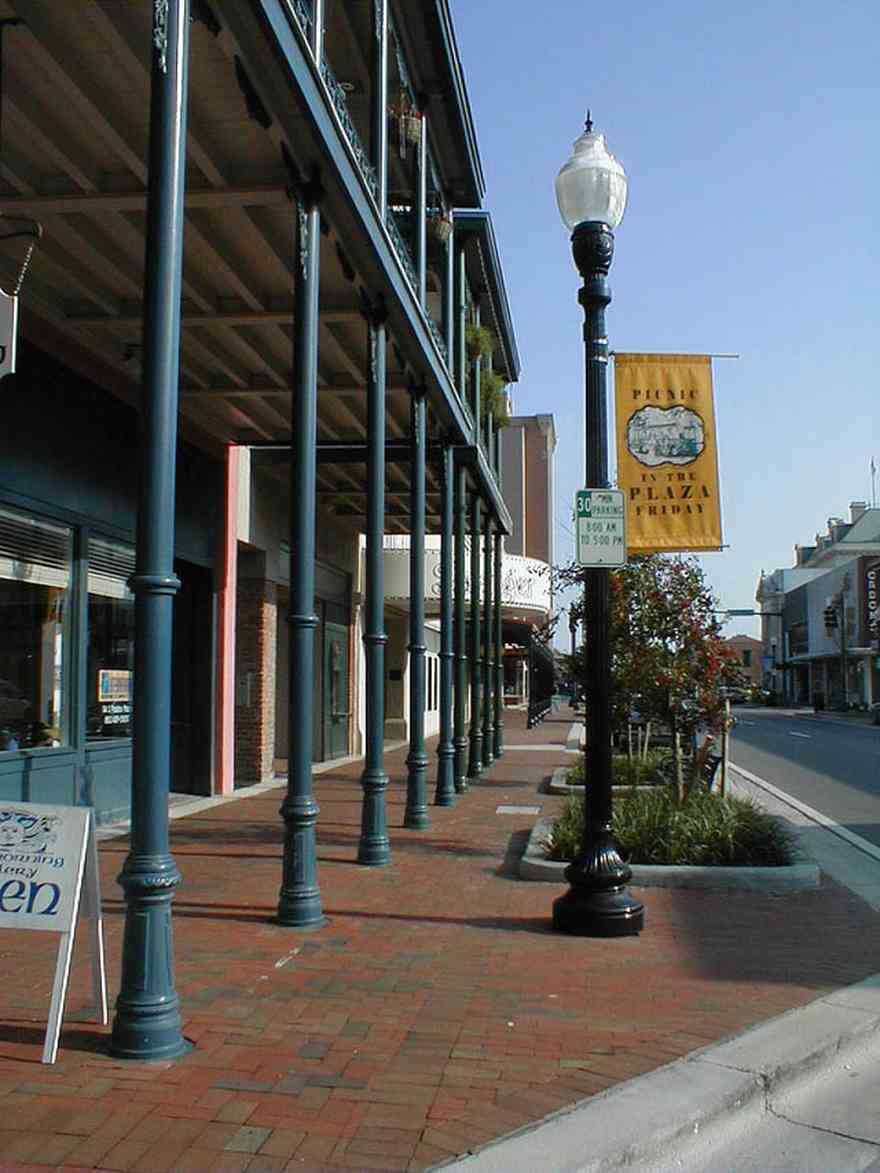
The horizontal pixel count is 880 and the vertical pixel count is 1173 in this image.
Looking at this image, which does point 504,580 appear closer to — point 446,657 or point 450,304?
point 446,657

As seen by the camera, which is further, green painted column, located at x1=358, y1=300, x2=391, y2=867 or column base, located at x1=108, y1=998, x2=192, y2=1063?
green painted column, located at x1=358, y1=300, x2=391, y2=867

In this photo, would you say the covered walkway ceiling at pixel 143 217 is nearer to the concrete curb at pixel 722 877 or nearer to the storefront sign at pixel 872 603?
the concrete curb at pixel 722 877

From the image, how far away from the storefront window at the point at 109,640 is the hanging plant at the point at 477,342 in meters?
6.46

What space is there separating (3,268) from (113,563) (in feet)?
12.6

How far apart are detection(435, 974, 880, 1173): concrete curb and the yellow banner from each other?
4.35m

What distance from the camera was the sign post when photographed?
329 inches

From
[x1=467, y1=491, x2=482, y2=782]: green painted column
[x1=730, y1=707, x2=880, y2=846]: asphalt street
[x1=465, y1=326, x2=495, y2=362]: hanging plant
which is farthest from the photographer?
[x1=467, y1=491, x2=482, y2=782]: green painted column

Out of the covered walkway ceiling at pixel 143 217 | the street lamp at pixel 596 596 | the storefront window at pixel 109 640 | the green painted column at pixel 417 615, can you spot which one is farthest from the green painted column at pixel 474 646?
the street lamp at pixel 596 596

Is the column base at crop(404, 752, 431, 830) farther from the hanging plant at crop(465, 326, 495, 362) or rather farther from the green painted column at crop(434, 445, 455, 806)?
the hanging plant at crop(465, 326, 495, 362)

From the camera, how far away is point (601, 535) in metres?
8.39

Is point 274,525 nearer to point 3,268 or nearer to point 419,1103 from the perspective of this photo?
point 3,268

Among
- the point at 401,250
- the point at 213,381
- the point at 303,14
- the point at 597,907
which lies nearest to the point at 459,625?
the point at 213,381

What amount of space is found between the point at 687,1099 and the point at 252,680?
1336 centimetres

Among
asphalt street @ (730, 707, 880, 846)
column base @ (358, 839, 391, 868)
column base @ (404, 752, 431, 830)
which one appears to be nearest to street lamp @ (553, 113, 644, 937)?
column base @ (358, 839, 391, 868)
